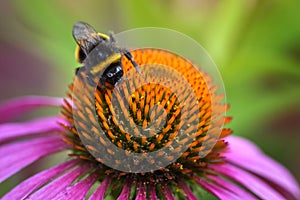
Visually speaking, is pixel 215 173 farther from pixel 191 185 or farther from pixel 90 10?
pixel 90 10

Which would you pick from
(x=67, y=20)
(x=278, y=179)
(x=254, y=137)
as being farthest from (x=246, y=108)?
(x=67, y=20)

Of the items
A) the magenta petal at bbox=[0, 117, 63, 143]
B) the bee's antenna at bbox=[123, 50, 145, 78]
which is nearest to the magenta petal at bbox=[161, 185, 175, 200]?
the bee's antenna at bbox=[123, 50, 145, 78]

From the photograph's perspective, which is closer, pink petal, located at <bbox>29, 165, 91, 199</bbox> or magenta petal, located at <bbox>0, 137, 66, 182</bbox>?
pink petal, located at <bbox>29, 165, 91, 199</bbox>

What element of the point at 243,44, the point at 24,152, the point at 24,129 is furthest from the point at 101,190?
the point at 243,44

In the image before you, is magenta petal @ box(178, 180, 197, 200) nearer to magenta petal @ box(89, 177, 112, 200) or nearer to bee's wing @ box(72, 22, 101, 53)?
magenta petal @ box(89, 177, 112, 200)

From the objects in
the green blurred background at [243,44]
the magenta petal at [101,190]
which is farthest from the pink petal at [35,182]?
the green blurred background at [243,44]

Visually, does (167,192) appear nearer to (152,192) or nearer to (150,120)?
(152,192)

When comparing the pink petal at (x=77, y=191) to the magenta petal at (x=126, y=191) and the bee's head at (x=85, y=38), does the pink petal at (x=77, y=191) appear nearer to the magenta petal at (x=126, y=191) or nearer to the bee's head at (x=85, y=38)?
the magenta petal at (x=126, y=191)

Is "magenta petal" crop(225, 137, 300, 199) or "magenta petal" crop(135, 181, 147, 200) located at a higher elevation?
"magenta petal" crop(135, 181, 147, 200)
